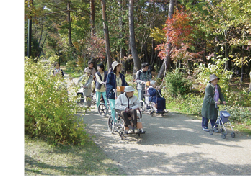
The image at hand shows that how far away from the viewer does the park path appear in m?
4.55

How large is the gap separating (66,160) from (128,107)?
215 cm

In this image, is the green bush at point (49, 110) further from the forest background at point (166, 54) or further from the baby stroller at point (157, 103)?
the baby stroller at point (157, 103)

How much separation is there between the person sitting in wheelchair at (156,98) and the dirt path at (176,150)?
1066mm

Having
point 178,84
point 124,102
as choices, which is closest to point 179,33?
point 178,84

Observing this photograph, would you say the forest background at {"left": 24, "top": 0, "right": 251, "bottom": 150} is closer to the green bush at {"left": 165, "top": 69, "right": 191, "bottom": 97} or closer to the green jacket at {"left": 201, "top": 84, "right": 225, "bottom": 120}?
the green bush at {"left": 165, "top": 69, "right": 191, "bottom": 97}

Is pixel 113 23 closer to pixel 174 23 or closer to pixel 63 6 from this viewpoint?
pixel 174 23

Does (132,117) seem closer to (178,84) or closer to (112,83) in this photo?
(112,83)

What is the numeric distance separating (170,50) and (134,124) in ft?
29.6

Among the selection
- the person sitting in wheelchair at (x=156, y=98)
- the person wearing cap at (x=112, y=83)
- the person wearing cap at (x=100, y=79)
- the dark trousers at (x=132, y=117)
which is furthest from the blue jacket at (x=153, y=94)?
the dark trousers at (x=132, y=117)

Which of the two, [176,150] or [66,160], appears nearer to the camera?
[66,160]

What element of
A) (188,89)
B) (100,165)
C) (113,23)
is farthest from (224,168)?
(113,23)

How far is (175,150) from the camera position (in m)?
5.49

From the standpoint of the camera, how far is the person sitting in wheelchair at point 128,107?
6.02m

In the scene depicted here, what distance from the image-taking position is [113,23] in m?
21.1
